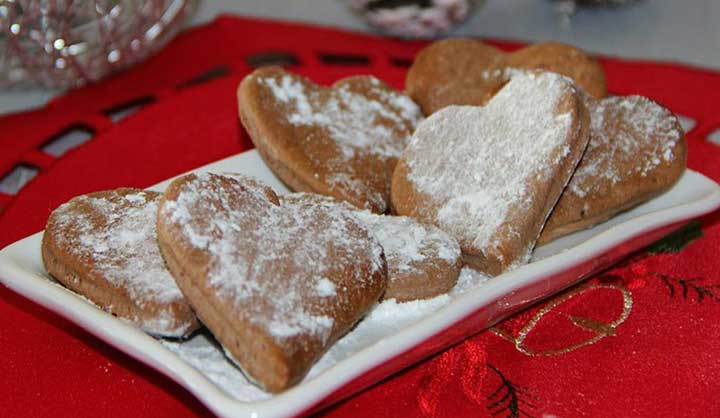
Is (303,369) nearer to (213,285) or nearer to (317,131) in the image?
(213,285)

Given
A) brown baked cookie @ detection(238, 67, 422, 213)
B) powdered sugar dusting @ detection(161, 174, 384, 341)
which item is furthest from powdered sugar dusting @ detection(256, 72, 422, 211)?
powdered sugar dusting @ detection(161, 174, 384, 341)

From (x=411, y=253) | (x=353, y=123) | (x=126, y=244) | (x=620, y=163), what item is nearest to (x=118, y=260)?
(x=126, y=244)

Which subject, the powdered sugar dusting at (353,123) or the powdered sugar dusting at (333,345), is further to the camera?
the powdered sugar dusting at (353,123)

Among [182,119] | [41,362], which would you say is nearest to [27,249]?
[41,362]

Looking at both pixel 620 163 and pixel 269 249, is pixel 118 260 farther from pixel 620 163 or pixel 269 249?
pixel 620 163

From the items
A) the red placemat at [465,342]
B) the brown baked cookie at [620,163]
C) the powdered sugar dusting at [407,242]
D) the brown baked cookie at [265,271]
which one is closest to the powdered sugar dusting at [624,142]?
the brown baked cookie at [620,163]

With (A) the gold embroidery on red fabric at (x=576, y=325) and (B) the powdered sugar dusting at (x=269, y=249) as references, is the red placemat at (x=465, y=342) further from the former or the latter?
(B) the powdered sugar dusting at (x=269, y=249)
